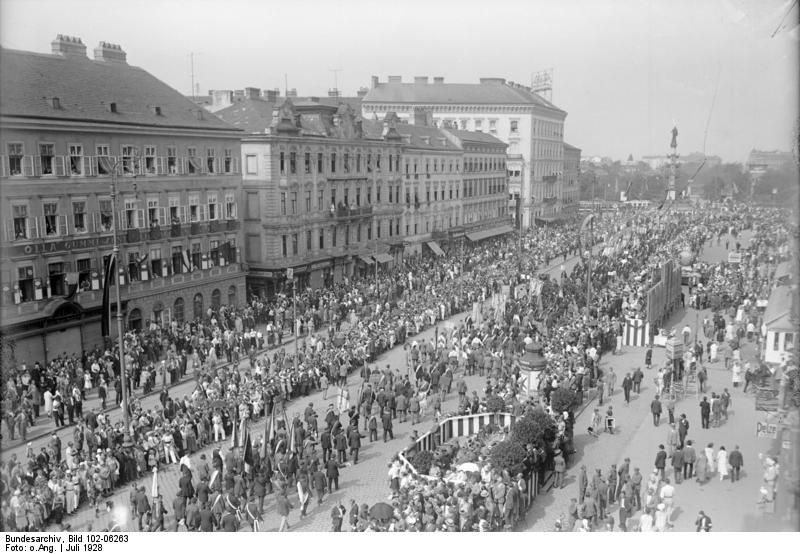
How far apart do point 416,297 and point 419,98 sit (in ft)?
120

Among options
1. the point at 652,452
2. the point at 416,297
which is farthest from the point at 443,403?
the point at 416,297

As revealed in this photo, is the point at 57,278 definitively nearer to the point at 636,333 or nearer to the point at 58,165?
the point at 58,165

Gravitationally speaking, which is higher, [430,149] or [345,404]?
[430,149]

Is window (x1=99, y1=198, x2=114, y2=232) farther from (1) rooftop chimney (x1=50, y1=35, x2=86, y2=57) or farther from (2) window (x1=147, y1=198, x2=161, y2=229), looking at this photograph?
(1) rooftop chimney (x1=50, y1=35, x2=86, y2=57)

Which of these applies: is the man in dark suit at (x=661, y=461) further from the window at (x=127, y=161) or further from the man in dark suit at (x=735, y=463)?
the window at (x=127, y=161)

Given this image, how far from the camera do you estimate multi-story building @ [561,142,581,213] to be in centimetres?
9116

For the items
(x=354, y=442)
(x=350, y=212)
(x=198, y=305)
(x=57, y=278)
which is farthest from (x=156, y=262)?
(x=354, y=442)

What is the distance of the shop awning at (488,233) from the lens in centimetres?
7106

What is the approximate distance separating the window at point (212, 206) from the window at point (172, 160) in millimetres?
Answer: 2723

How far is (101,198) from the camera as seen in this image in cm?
3344

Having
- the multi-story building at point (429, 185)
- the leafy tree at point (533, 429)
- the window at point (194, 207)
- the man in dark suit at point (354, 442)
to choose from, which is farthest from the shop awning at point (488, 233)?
the leafy tree at point (533, 429)

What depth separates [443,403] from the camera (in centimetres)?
2736

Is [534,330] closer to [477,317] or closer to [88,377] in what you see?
[477,317]

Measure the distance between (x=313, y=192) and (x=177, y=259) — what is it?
12.6m
